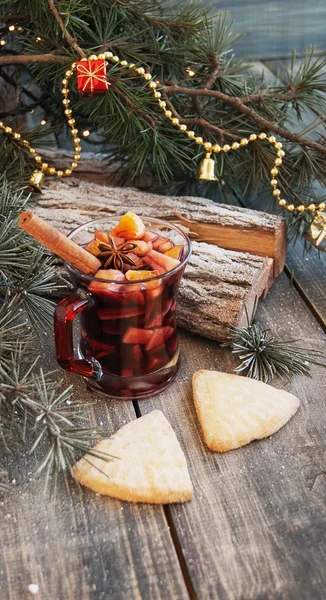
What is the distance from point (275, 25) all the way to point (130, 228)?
1066 millimetres

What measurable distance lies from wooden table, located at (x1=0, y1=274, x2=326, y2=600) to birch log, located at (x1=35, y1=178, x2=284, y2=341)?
156 mm

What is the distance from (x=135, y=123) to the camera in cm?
96

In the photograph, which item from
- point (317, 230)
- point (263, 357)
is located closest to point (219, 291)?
point (263, 357)

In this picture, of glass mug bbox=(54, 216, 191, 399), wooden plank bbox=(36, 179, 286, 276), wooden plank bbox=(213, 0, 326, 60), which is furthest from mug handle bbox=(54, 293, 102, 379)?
wooden plank bbox=(213, 0, 326, 60)

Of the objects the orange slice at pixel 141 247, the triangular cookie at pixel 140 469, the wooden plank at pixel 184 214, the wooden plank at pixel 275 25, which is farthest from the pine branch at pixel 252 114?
the wooden plank at pixel 275 25

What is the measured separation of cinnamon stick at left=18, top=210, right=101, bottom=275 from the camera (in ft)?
2.26

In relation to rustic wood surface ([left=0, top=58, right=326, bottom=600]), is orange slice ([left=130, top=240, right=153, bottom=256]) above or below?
above

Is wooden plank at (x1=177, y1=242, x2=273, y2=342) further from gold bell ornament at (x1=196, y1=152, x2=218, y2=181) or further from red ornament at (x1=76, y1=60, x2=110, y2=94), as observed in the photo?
red ornament at (x1=76, y1=60, x2=110, y2=94)

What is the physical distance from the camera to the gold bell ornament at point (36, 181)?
0.99 metres

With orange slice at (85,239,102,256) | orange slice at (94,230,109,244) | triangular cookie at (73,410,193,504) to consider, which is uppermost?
orange slice at (94,230,109,244)

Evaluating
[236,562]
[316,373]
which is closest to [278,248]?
[316,373]

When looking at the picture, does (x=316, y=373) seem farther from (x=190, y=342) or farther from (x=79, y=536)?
(x=79, y=536)

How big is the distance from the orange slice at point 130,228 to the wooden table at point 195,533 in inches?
8.5

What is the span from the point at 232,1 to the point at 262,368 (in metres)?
1.05
